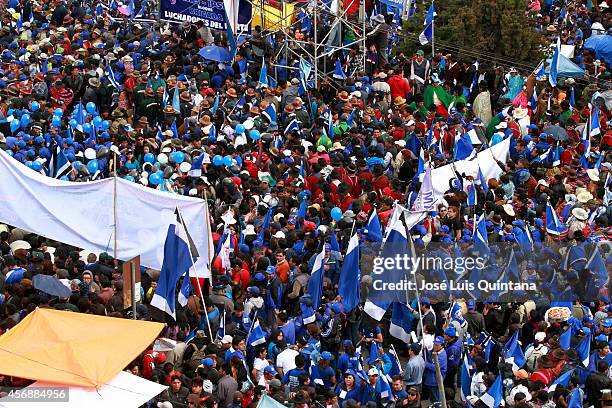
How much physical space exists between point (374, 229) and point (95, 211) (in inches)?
154

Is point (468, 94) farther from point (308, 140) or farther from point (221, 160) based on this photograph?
point (221, 160)

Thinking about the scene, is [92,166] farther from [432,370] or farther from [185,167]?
[432,370]

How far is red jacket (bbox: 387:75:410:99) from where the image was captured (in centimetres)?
3359

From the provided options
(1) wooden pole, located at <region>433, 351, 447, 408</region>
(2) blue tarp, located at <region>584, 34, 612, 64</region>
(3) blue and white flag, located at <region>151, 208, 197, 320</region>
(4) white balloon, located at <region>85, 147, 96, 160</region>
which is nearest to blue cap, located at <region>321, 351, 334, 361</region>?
(1) wooden pole, located at <region>433, 351, 447, 408</region>

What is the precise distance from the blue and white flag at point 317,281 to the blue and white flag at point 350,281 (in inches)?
10.6

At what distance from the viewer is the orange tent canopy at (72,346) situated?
2027cm

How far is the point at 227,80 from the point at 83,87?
2.64 m

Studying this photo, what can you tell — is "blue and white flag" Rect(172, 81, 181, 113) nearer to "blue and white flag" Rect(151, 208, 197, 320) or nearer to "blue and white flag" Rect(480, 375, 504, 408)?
"blue and white flag" Rect(151, 208, 197, 320)

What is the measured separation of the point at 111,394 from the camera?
2031cm

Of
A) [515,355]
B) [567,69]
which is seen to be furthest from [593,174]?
[515,355]

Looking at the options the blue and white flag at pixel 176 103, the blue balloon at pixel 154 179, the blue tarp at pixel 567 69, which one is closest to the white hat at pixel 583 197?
the blue tarp at pixel 567 69

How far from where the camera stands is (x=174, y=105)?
31281 mm

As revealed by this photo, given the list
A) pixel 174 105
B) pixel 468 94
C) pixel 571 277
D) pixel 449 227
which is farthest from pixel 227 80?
pixel 571 277

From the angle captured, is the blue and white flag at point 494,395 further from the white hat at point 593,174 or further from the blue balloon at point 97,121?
the blue balloon at point 97,121
